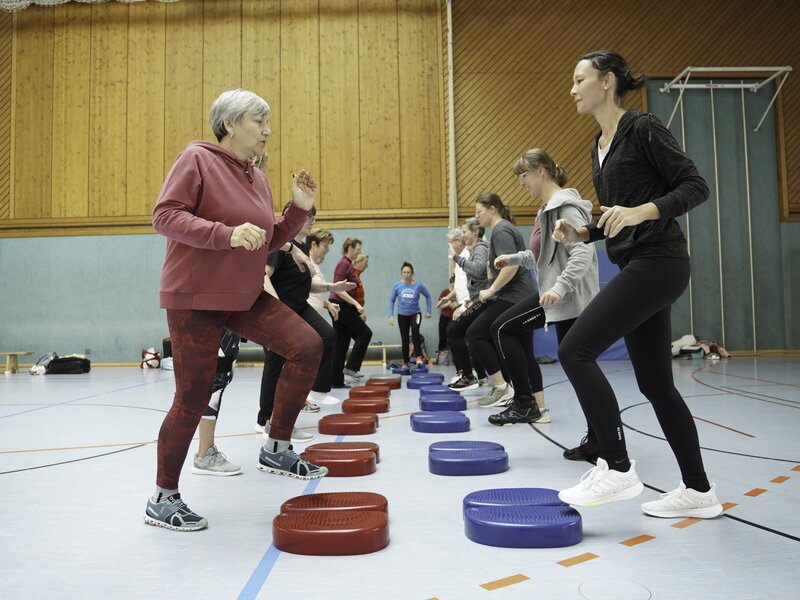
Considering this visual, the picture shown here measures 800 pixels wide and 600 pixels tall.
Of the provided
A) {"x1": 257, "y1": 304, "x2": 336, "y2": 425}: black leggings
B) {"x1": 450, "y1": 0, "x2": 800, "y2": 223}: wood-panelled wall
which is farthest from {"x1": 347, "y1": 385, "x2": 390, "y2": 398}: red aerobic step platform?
{"x1": 450, "y1": 0, "x2": 800, "y2": 223}: wood-panelled wall

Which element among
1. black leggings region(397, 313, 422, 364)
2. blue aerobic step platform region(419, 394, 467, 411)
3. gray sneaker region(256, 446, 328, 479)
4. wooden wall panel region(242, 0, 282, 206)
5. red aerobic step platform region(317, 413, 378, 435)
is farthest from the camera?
wooden wall panel region(242, 0, 282, 206)

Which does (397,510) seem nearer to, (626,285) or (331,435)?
(626,285)

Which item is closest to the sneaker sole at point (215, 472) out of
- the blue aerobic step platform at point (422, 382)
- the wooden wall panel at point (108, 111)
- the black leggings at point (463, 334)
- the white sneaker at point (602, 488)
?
the white sneaker at point (602, 488)

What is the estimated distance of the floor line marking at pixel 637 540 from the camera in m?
1.90

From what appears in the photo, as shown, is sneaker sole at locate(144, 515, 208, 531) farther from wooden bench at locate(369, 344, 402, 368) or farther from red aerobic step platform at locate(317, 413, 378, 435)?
wooden bench at locate(369, 344, 402, 368)

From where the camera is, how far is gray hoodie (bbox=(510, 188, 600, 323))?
10.3ft

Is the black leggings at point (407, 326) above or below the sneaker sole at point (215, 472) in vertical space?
above

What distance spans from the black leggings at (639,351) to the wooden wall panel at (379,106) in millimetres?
9833

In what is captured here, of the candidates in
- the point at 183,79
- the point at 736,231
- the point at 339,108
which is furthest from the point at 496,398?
the point at 183,79

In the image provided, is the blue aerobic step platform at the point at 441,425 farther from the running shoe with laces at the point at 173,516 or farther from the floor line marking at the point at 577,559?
the floor line marking at the point at 577,559

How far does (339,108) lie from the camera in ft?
38.7

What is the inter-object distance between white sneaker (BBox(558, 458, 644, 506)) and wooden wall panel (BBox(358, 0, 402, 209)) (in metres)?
9.99

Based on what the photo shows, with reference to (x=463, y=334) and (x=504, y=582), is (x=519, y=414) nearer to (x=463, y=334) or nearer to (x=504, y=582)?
(x=463, y=334)

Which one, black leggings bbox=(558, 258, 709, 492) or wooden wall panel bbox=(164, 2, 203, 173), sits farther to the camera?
wooden wall panel bbox=(164, 2, 203, 173)
